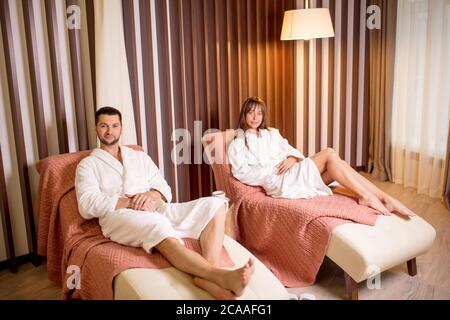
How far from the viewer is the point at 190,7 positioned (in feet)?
10.6

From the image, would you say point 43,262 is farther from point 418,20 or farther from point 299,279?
point 418,20

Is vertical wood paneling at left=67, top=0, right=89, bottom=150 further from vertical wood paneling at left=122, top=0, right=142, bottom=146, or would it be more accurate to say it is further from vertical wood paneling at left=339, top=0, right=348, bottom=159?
vertical wood paneling at left=339, top=0, right=348, bottom=159

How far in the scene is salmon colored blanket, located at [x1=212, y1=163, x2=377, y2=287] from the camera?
2.39 metres

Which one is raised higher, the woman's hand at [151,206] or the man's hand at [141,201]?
the man's hand at [141,201]

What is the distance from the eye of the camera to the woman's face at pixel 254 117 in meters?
3.01

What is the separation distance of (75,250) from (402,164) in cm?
312

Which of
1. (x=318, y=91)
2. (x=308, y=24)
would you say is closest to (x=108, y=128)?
(x=308, y=24)

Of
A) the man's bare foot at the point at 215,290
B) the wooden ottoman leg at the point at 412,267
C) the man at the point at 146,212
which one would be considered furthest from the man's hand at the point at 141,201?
the wooden ottoman leg at the point at 412,267

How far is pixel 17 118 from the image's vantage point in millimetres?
2545

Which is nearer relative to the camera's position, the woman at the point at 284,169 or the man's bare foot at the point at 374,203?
the man's bare foot at the point at 374,203

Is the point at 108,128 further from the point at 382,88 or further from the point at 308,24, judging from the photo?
the point at 382,88

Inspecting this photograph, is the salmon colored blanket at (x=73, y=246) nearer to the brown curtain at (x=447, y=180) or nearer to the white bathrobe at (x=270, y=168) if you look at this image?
the white bathrobe at (x=270, y=168)

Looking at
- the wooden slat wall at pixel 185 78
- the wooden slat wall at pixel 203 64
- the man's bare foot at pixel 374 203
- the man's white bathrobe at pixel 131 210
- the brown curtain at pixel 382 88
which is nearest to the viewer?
the man's white bathrobe at pixel 131 210

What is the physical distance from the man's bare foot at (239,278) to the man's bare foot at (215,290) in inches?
0.7
